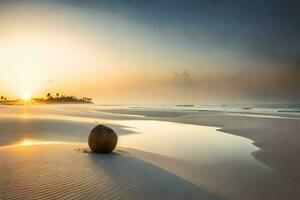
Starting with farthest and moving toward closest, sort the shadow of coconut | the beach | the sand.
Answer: the shadow of coconut < the beach < the sand

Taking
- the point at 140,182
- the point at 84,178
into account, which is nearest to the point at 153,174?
the point at 140,182

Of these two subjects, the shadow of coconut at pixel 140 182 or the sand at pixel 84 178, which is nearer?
the sand at pixel 84 178

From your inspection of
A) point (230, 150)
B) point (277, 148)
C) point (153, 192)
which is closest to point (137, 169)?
point (153, 192)

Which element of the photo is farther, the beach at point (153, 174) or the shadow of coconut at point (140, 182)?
the shadow of coconut at point (140, 182)

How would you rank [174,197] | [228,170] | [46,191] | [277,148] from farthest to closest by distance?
[277,148] < [228,170] < [174,197] < [46,191]

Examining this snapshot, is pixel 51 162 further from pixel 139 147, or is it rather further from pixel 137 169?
pixel 139 147

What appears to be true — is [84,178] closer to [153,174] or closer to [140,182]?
[140,182]

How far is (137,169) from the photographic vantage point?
959cm

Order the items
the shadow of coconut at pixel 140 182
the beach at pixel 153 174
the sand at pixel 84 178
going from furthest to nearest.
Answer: the shadow of coconut at pixel 140 182, the beach at pixel 153 174, the sand at pixel 84 178

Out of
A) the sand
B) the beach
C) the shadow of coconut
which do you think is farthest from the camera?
the shadow of coconut

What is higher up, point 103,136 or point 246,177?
point 103,136

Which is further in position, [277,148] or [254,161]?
[277,148]

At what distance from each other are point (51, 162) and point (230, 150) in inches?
314

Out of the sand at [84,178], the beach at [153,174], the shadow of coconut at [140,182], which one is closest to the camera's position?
the sand at [84,178]
